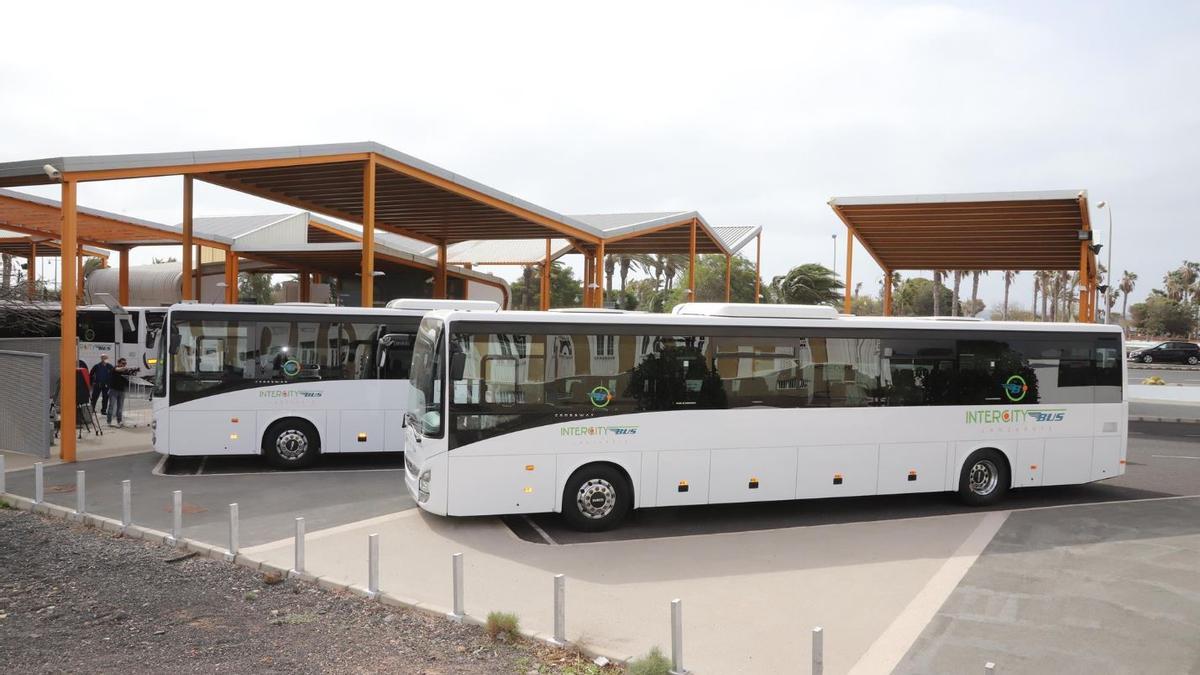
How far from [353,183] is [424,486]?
12.2m

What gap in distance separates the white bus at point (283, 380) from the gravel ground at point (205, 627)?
16.1 ft

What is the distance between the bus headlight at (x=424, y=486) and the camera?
977cm

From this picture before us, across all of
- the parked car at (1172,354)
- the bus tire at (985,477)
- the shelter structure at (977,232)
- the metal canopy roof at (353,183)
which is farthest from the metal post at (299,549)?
the parked car at (1172,354)

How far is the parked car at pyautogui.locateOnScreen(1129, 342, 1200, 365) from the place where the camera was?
164 ft

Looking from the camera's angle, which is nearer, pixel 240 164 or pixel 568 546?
pixel 568 546

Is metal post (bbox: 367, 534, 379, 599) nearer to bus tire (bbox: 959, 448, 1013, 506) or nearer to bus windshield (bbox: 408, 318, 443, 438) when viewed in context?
bus windshield (bbox: 408, 318, 443, 438)

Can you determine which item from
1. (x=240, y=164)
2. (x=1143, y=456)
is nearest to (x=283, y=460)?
(x=240, y=164)

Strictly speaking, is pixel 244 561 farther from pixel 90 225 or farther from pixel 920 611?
pixel 90 225

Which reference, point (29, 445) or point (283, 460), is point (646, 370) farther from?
point (29, 445)

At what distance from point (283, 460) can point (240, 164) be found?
5902 millimetres

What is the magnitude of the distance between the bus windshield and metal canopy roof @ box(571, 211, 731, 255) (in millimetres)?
15714

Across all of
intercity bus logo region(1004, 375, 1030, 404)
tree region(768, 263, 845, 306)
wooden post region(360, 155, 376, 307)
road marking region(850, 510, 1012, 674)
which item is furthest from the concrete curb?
tree region(768, 263, 845, 306)

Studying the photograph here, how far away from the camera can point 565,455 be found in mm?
9922

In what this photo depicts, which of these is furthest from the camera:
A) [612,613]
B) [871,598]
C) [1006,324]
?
[1006,324]
